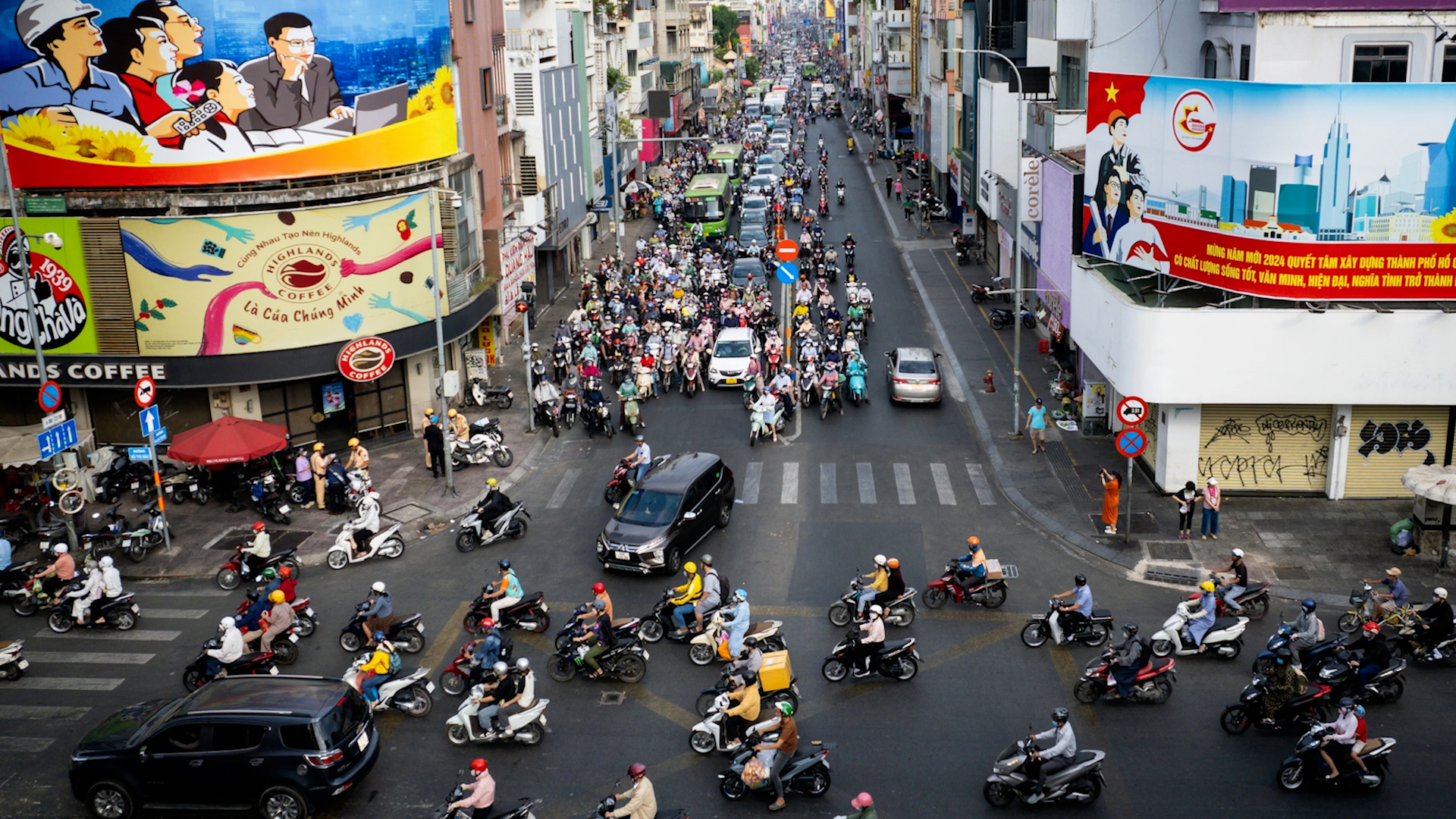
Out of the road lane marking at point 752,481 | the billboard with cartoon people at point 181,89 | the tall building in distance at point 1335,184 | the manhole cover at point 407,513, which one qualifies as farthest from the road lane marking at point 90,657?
the tall building in distance at point 1335,184

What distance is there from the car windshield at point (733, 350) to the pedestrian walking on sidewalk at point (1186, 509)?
1642 cm

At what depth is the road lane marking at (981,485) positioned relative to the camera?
28.8m

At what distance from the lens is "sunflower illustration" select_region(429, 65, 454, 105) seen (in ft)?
112

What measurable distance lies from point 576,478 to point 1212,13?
20.4 m

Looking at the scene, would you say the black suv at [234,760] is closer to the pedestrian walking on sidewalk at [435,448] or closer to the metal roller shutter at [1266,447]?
the pedestrian walking on sidewalk at [435,448]

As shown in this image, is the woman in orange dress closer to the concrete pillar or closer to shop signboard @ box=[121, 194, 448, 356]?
the concrete pillar

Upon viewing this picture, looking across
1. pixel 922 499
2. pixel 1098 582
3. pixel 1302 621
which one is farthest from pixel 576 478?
pixel 1302 621

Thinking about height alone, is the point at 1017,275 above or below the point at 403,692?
above

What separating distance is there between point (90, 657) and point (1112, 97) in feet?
82.0

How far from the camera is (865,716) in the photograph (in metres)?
19.3

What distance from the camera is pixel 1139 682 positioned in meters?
19.2

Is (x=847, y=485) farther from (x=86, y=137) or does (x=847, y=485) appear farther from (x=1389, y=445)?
(x=86, y=137)

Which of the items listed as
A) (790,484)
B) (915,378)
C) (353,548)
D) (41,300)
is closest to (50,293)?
(41,300)

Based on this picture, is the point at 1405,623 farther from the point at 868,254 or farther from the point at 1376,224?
the point at 868,254
